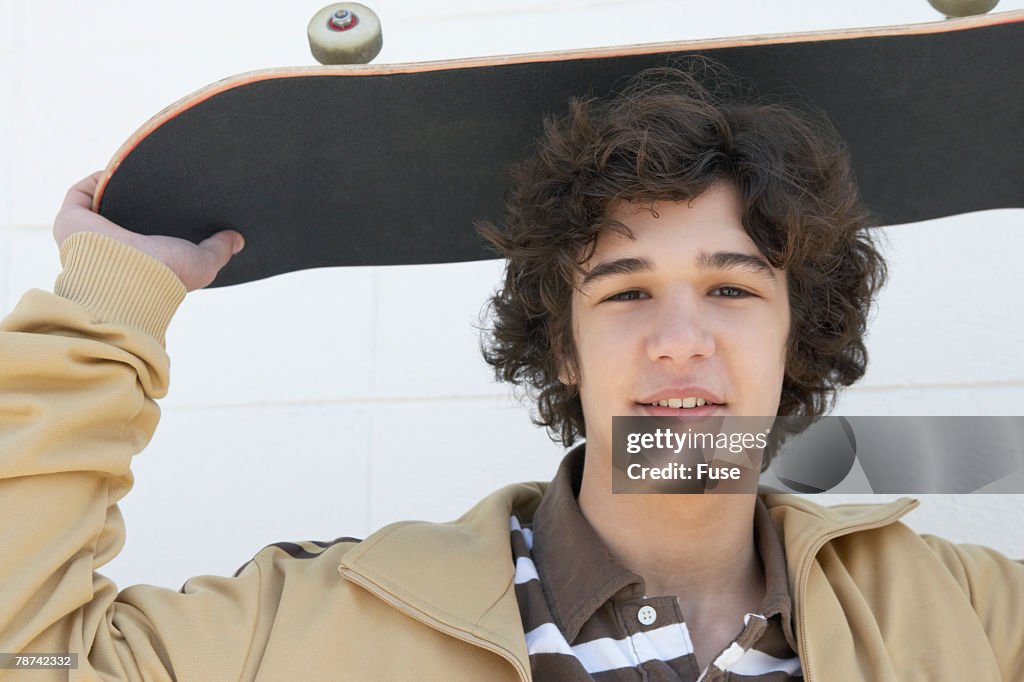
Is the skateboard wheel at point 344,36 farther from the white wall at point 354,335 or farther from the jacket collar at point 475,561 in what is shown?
the white wall at point 354,335

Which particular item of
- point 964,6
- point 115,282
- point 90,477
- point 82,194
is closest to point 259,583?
point 90,477

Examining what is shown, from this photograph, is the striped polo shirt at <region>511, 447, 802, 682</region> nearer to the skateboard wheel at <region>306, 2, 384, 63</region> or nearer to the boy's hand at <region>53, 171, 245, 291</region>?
the boy's hand at <region>53, 171, 245, 291</region>

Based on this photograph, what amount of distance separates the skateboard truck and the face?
0.44 meters

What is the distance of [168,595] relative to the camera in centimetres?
178

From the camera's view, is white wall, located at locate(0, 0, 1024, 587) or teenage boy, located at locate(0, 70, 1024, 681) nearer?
teenage boy, located at locate(0, 70, 1024, 681)

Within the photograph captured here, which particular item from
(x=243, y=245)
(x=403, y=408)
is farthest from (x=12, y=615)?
(x=403, y=408)

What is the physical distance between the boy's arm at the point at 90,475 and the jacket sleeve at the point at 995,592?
1086mm

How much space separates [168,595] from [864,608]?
1.02 metres

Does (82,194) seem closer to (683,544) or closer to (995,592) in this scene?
(683,544)

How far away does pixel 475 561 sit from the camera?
1869 millimetres

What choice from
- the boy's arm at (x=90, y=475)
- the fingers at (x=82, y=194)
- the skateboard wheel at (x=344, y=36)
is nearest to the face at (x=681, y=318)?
the skateboard wheel at (x=344, y=36)

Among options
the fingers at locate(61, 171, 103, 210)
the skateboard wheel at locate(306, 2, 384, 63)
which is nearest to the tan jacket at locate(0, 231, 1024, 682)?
the fingers at locate(61, 171, 103, 210)

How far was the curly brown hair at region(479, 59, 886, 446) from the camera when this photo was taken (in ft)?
6.30

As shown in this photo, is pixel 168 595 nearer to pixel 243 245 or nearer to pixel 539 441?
pixel 243 245
